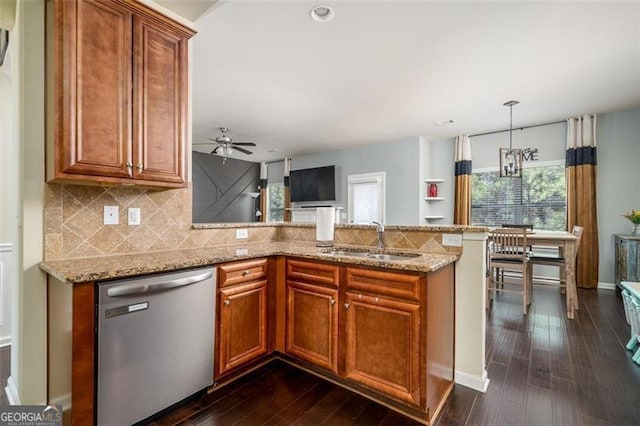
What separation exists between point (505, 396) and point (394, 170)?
488cm

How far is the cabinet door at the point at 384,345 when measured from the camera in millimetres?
1717

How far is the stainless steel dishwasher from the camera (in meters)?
1.48

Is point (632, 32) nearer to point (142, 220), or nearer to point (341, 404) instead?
point (341, 404)

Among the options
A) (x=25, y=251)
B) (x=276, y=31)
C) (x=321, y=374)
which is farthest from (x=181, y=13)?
(x=321, y=374)

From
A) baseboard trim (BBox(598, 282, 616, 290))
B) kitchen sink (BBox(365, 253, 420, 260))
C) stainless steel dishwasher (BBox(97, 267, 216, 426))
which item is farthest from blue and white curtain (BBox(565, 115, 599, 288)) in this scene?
stainless steel dishwasher (BBox(97, 267, 216, 426))

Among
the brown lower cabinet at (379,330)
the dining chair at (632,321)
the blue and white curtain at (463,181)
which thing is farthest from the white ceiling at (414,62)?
the dining chair at (632,321)

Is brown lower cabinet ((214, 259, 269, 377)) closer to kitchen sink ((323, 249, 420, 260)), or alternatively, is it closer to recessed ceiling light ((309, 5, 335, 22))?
kitchen sink ((323, 249, 420, 260))

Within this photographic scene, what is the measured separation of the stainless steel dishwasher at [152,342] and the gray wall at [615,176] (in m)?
6.00

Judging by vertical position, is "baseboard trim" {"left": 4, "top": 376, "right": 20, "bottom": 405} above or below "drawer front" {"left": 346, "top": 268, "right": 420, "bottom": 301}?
below

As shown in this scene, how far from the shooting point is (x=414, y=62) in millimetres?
3051

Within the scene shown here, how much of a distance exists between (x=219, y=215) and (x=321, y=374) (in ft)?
21.6

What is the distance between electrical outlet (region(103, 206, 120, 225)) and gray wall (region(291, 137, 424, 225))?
17.1 ft

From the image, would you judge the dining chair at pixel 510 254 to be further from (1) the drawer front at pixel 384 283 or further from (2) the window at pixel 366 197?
(2) the window at pixel 366 197

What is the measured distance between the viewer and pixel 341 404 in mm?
1888
